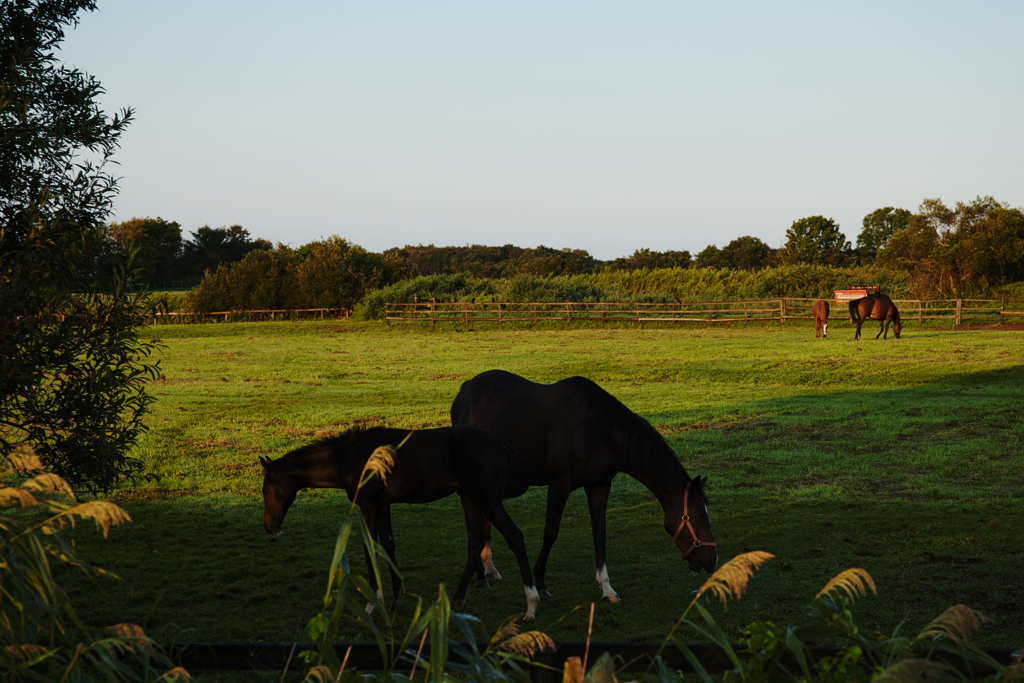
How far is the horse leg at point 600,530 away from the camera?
5.83 m

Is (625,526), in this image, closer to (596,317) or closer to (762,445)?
(762,445)

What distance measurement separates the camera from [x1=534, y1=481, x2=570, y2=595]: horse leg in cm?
592

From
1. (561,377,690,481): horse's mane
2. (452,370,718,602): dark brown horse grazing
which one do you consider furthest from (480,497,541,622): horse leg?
(561,377,690,481): horse's mane

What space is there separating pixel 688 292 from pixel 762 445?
129ft

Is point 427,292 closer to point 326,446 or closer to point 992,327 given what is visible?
point 992,327

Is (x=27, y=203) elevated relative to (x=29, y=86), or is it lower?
lower

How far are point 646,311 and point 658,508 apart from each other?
30551 millimetres

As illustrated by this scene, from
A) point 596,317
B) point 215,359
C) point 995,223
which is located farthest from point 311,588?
point 995,223

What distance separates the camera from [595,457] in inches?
239

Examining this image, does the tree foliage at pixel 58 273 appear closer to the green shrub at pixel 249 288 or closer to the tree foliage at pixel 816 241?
the green shrub at pixel 249 288

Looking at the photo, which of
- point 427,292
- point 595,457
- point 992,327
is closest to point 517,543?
point 595,457

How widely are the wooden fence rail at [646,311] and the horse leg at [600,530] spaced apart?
32.1 metres

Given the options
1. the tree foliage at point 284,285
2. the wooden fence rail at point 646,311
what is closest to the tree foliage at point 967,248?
the wooden fence rail at point 646,311

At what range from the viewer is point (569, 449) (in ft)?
20.2
